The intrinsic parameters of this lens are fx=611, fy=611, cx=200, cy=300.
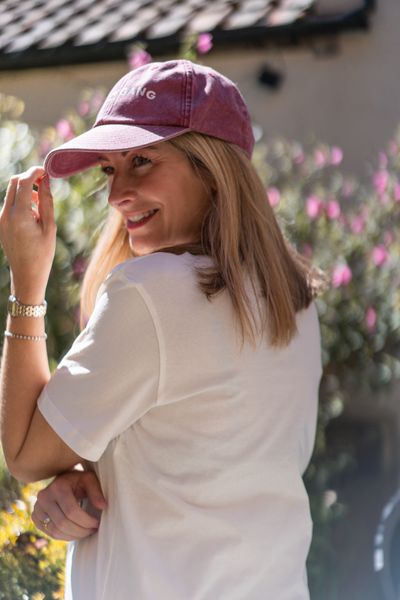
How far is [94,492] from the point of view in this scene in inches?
47.5

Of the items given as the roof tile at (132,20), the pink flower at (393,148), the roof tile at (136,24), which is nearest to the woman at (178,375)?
the pink flower at (393,148)

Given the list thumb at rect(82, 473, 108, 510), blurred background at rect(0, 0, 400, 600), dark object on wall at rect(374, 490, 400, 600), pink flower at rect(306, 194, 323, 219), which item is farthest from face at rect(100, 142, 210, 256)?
pink flower at rect(306, 194, 323, 219)

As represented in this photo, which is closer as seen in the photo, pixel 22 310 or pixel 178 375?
pixel 178 375

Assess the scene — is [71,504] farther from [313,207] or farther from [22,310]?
[313,207]

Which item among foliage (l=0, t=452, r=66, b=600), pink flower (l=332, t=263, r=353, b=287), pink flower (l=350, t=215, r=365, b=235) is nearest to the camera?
foliage (l=0, t=452, r=66, b=600)

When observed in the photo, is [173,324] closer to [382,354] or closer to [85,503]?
[85,503]

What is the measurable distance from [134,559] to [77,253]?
6.53 ft

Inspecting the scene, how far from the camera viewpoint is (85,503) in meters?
1.27

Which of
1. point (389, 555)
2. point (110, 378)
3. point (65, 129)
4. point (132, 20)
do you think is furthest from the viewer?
point (132, 20)

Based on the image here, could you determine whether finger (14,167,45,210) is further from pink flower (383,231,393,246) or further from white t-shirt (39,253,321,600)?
pink flower (383,231,393,246)

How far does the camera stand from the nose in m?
1.43

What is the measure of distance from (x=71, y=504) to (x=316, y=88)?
5.73m

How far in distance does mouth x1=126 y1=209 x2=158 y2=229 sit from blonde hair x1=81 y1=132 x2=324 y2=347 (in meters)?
0.15

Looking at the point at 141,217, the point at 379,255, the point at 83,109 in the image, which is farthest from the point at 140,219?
the point at 379,255
